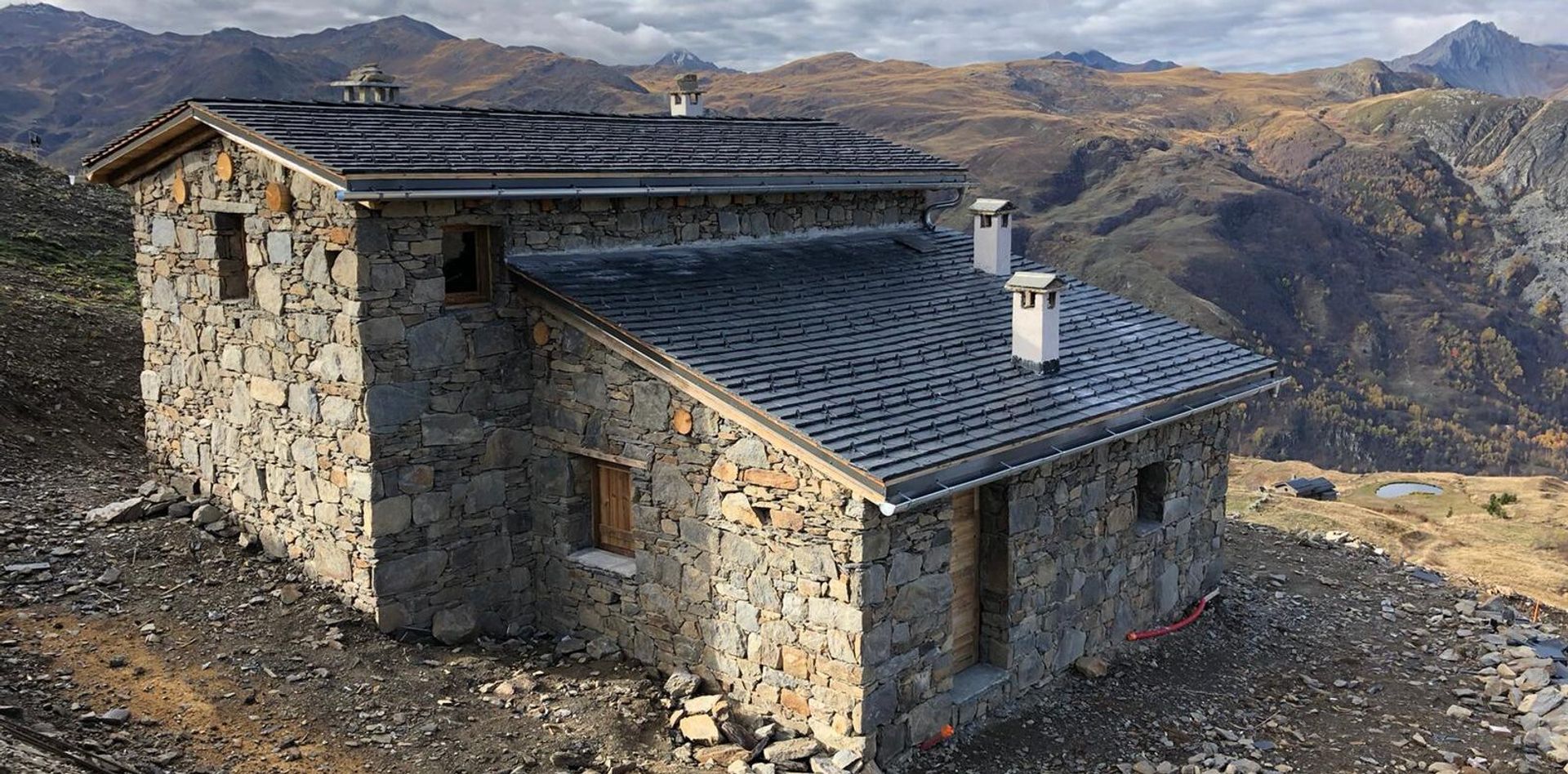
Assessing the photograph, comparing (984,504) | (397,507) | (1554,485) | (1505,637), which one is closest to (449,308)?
(397,507)

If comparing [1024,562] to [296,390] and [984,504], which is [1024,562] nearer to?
[984,504]

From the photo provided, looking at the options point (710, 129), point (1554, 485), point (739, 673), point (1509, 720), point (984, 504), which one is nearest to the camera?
point (739, 673)

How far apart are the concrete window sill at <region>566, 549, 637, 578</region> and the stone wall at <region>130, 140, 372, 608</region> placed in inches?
74.6

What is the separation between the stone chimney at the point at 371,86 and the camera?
43.6 ft

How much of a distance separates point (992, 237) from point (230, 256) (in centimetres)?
842

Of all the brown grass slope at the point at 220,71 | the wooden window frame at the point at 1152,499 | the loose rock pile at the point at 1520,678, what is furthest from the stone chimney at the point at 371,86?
the brown grass slope at the point at 220,71

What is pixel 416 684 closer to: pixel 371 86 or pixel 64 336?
pixel 371 86

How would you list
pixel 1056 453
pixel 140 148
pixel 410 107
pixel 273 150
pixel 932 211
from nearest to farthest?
pixel 273 150
pixel 1056 453
pixel 140 148
pixel 410 107
pixel 932 211

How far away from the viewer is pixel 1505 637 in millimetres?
12984

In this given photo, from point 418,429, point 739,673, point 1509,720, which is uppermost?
point 418,429

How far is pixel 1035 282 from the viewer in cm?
1086

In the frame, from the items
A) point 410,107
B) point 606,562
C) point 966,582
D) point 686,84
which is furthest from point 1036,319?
point 686,84

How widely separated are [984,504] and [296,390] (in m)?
6.32

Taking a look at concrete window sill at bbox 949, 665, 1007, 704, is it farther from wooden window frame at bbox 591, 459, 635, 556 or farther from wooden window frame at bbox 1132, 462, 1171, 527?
wooden window frame at bbox 591, 459, 635, 556
